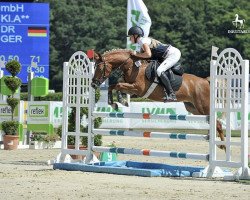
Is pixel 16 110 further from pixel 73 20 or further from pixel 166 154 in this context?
pixel 73 20

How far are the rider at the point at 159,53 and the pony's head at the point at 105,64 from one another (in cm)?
23

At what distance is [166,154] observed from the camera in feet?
42.7

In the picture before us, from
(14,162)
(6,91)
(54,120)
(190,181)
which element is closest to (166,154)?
(190,181)

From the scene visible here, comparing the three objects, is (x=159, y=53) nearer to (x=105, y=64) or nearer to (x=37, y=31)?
(x=105, y=64)

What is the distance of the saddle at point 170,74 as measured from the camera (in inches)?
543

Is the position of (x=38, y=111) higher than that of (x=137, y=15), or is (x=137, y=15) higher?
(x=137, y=15)

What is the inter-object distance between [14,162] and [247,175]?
5.26 metres

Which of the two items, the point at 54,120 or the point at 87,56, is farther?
the point at 54,120

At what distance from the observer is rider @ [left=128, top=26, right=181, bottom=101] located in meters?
13.6

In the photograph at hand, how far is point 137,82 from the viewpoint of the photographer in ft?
45.1

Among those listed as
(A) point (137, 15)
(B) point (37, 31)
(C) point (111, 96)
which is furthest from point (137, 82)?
(A) point (137, 15)

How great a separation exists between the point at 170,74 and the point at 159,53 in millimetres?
418

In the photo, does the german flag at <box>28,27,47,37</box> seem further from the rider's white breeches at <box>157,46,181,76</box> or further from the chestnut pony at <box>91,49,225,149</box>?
the rider's white breeches at <box>157,46,181,76</box>

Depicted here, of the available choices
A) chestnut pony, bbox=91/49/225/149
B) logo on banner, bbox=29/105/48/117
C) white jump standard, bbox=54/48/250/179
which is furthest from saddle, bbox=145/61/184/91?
logo on banner, bbox=29/105/48/117
